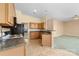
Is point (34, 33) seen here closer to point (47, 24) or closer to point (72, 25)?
point (47, 24)

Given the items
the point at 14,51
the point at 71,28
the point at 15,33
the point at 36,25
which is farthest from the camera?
the point at 36,25

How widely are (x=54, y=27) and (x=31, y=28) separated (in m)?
1.16

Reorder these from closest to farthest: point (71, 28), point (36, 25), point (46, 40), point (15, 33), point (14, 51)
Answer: point (14, 51)
point (15, 33)
point (71, 28)
point (36, 25)
point (46, 40)

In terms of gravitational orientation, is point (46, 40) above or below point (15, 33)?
below

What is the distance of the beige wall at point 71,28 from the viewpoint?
14.0 feet

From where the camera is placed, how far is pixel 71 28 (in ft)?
15.1

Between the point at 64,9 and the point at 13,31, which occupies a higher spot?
the point at 64,9

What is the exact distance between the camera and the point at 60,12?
12.9 ft

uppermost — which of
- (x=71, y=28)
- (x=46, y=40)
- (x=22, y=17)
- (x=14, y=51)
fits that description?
(x=22, y=17)

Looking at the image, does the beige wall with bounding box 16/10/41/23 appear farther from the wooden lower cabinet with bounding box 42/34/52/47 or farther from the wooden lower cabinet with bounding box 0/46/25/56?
the wooden lower cabinet with bounding box 0/46/25/56

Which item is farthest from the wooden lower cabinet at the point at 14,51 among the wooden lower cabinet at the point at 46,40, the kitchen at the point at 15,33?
the wooden lower cabinet at the point at 46,40

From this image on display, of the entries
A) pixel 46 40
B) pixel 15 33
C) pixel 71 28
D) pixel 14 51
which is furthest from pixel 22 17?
pixel 14 51

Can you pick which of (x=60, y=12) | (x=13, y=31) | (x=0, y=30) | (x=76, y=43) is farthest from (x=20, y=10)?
(x=76, y=43)

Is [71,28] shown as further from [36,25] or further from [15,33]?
[15,33]
